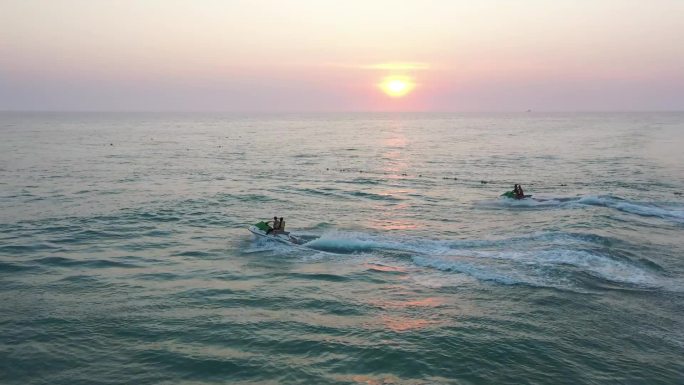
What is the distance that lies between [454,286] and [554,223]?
17112 mm

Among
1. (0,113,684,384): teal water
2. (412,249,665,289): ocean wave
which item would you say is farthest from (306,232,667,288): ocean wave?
(0,113,684,384): teal water

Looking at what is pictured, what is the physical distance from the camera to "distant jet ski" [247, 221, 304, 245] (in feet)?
107

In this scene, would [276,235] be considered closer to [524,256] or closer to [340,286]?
[340,286]

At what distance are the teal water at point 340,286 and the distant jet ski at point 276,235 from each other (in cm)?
62

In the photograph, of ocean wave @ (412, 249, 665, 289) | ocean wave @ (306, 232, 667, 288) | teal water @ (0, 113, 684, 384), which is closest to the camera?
teal water @ (0, 113, 684, 384)

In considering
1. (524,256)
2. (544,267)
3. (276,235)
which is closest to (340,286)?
(276,235)

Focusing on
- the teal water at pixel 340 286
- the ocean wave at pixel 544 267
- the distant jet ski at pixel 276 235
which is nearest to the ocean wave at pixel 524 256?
the ocean wave at pixel 544 267

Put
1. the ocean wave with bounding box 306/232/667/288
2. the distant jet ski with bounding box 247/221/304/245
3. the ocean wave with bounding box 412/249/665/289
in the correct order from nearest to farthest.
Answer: the ocean wave with bounding box 412/249/665/289 < the ocean wave with bounding box 306/232/667/288 < the distant jet ski with bounding box 247/221/304/245

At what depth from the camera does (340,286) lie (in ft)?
82.8

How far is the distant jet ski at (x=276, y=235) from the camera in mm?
32625

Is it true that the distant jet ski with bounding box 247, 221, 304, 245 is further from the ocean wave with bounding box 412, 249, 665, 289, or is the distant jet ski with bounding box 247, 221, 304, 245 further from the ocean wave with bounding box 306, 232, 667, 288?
the ocean wave with bounding box 412, 249, 665, 289

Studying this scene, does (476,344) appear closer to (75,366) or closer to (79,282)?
(75,366)

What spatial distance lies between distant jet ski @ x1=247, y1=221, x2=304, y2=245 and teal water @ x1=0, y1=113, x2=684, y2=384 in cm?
62

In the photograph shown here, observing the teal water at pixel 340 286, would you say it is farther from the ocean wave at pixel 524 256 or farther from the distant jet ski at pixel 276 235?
the distant jet ski at pixel 276 235
